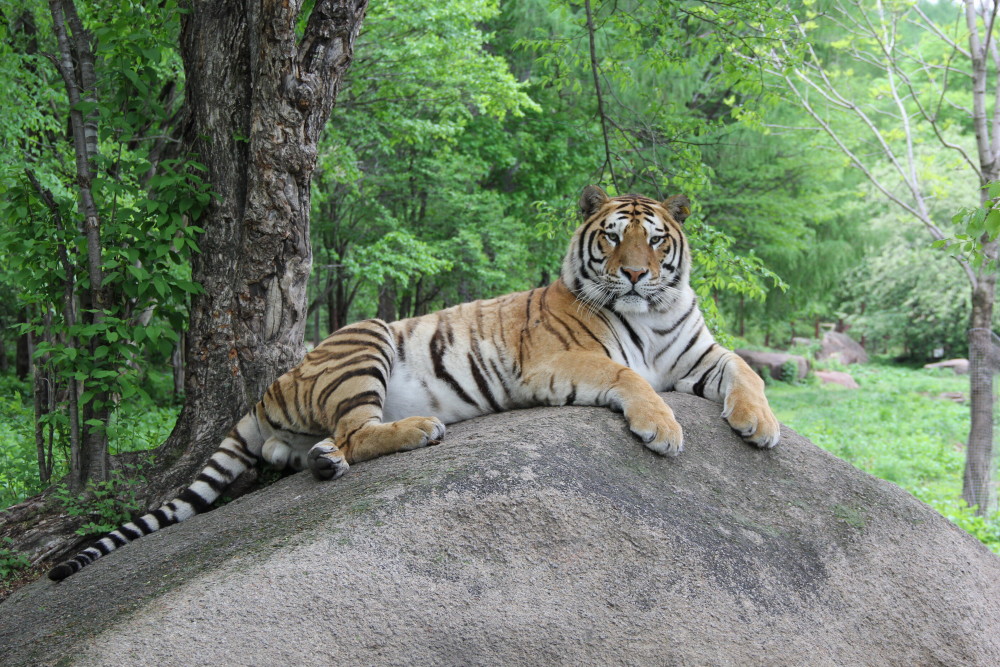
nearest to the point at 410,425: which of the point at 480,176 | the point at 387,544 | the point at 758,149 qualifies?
the point at 387,544

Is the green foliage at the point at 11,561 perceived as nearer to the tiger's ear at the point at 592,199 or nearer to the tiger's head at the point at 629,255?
the tiger's head at the point at 629,255

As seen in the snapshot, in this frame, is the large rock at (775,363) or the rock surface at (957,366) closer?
the large rock at (775,363)

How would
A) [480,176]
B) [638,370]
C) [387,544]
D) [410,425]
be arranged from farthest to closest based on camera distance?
1. [480,176]
2. [638,370]
3. [410,425]
4. [387,544]

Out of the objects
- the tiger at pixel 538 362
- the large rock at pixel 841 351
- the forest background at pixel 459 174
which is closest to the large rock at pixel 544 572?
the tiger at pixel 538 362

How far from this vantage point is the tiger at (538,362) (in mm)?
4438

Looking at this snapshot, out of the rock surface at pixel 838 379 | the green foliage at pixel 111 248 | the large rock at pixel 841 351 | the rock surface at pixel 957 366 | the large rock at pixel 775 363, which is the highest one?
the green foliage at pixel 111 248

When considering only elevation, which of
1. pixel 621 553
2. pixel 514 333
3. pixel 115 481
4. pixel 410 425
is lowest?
pixel 115 481

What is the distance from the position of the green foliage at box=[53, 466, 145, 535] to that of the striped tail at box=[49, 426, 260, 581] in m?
0.34

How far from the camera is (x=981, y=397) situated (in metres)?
10.2

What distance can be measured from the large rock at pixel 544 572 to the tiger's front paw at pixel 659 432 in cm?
6

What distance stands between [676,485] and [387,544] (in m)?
1.45

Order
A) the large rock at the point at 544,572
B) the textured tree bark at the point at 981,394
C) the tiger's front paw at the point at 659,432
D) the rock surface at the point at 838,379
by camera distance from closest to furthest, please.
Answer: the large rock at the point at 544,572, the tiger's front paw at the point at 659,432, the textured tree bark at the point at 981,394, the rock surface at the point at 838,379

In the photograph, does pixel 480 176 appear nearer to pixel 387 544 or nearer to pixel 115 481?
pixel 115 481

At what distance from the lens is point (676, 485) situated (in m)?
3.86
